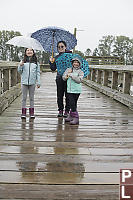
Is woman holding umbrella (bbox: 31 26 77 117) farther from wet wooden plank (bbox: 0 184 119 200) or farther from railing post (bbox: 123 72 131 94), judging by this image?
wet wooden plank (bbox: 0 184 119 200)

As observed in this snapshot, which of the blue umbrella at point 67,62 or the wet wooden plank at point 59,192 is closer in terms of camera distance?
the wet wooden plank at point 59,192

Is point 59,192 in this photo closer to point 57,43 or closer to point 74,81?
point 74,81

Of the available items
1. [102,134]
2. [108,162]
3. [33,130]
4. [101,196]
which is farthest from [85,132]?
[101,196]

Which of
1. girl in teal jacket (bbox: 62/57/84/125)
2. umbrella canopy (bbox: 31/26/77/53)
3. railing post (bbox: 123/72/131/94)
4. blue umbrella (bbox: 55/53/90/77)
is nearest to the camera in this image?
girl in teal jacket (bbox: 62/57/84/125)

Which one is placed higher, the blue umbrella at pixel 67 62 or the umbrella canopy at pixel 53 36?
the umbrella canopy at pixel 53 36

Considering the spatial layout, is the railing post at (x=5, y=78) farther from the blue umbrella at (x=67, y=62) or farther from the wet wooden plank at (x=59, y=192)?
the wet wooden plank at (x=59, y=192)

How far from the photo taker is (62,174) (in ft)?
6.75

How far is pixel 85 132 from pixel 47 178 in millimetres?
1507

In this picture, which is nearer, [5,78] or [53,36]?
[53,36]

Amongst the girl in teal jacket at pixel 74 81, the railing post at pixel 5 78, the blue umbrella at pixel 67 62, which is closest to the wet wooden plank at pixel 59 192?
the girl in teal jacket at pixel 74 81

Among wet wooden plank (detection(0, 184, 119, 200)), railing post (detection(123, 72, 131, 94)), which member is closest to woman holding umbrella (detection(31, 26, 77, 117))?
railing post (detection(123, 72, 131, 94))

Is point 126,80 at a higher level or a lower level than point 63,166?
higher

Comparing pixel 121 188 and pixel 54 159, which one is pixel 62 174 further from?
pixel 121 188

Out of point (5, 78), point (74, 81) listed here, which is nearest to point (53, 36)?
point (74, 81)
